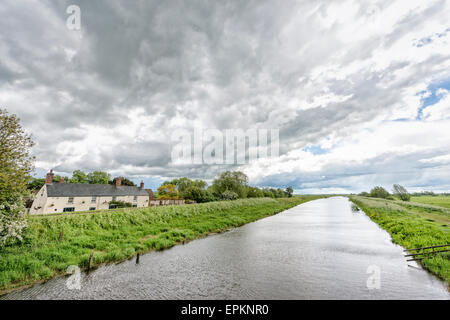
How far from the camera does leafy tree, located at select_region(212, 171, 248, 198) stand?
82812 millimetres

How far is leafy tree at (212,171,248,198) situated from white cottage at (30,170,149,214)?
→ 114ft

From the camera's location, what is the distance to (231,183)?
84000mm

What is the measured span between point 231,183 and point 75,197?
53.7 m

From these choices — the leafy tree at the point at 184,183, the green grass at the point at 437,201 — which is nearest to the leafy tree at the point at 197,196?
the leafy tree at the point at 184,183

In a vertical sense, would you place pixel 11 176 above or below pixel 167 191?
above

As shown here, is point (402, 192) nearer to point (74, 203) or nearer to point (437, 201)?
point (437, 201)

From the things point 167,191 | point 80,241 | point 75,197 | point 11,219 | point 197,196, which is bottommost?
point 197,196

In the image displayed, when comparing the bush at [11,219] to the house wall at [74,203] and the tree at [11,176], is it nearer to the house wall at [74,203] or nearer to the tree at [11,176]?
the tree at [11,176]

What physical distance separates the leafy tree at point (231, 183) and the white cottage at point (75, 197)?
34723 millimetres

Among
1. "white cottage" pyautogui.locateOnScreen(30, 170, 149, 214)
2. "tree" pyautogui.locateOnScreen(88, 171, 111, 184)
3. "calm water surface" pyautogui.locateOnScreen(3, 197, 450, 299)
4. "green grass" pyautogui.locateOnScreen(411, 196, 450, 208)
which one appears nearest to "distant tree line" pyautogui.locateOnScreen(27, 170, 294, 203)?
"tree" pyautogui.locateOnScreen(88, 171, 111, 184)

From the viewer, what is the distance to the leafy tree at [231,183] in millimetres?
82812

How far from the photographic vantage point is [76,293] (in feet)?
30.4

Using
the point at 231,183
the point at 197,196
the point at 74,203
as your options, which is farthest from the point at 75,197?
the point at 231,183
